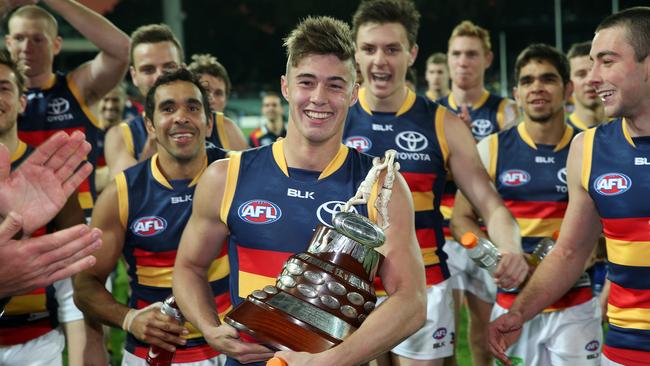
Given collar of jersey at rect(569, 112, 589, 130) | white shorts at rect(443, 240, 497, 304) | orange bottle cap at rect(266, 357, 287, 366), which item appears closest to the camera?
orange bottle cap at rect(266, 357, 287, 366)

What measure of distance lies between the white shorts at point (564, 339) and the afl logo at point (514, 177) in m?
0.78

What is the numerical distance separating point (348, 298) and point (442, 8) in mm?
29424

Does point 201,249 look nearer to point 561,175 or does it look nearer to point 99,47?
point 99,47

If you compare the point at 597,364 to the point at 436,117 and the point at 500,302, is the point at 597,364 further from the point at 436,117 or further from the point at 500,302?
the point at 436,117

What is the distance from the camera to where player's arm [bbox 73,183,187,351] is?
3.32 metres

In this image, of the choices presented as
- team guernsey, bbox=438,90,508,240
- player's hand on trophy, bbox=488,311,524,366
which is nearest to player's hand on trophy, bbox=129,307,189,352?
player's hand on trophy, bbox=488,311,524,366

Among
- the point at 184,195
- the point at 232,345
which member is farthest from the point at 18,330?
the point at 232,345

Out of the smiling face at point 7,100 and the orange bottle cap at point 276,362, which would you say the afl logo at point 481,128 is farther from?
the orange bottle cap at point 276,362

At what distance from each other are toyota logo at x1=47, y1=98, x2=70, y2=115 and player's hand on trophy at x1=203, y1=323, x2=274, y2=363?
307 centimetres

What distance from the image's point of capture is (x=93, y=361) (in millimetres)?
4242

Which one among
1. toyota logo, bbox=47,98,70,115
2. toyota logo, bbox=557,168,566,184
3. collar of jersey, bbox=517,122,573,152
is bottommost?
toyota logo, bbox=557,168,566,184

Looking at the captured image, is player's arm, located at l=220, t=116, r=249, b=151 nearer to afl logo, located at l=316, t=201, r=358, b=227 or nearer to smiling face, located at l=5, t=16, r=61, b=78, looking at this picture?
smiling face, located at l=5, t=16, r=61, b=78

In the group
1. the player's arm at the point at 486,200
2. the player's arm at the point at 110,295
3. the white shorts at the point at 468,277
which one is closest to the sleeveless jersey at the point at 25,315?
the player's arm at the point at 110,295

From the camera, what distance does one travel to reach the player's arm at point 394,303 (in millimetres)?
2496
